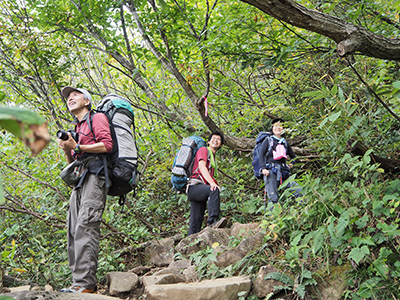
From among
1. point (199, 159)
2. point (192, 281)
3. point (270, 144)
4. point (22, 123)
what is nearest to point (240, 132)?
point (270, 144)

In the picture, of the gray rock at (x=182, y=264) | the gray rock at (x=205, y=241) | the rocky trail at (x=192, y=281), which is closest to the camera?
the rocky trail at (x=192, y=281)

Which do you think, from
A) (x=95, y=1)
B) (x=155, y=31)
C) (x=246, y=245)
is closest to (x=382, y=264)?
(x=246, y=245)

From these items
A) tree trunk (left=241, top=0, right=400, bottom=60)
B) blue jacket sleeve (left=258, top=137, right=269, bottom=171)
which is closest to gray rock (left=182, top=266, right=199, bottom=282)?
blue jacket sleeve (left=258, top=137, right=269, bottom=171)

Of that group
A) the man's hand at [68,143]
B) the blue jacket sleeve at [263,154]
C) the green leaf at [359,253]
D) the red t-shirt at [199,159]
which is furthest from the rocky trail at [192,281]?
the man's hand at [68,143]

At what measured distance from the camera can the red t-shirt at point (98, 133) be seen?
382 centimetres

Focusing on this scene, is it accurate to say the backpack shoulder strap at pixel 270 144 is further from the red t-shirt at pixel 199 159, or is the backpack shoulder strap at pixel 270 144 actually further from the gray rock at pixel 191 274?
the gray rock at pixel 191 274

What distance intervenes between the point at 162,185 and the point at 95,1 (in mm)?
4576

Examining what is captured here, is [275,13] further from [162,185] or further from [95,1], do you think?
[162,185]

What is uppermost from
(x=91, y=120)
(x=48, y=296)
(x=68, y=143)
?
(x=91, y=120)

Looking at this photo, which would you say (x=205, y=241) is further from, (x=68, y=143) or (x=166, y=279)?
(x=68, y=143)

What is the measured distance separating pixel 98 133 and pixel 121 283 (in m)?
2.02

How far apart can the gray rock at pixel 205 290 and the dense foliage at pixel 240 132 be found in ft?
1.45

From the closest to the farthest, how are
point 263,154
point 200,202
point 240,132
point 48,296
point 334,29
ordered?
point 48,296 → point 334,29 → point 200,202 → point 263,154 → point 240,132

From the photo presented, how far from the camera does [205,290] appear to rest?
3.13m
